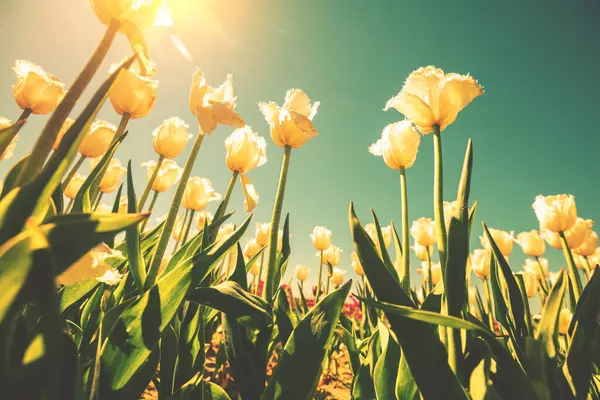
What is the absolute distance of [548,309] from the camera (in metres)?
1.15

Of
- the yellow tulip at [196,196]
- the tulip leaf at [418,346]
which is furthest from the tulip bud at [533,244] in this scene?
the tulip leaf at [418,346]

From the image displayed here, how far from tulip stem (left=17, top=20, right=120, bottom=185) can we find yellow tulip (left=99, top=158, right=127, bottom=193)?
299 cm

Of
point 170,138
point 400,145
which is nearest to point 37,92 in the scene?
point 170,138

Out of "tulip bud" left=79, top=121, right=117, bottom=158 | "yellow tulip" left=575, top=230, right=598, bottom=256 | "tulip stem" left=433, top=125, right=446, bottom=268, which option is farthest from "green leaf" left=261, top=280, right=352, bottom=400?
"yellow tulip" left=575, top=230, right=598, bottom=256

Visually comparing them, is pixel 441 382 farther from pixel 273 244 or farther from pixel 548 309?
pixel 273 244

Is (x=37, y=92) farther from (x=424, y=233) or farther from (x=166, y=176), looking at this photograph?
(x=424, y=233)

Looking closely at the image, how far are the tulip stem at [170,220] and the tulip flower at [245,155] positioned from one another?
0.41 metres

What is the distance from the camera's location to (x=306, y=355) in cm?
101

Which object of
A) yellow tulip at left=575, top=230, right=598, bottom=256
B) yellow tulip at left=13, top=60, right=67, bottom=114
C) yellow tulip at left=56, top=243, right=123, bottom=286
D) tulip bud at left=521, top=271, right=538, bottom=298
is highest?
yellow tulip at left=575, top=230, right=598, bottom=256

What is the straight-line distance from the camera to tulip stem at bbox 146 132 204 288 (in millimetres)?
1247

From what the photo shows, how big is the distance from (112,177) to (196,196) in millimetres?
1140

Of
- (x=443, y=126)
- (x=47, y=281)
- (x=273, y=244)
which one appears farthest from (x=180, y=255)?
(x=443, y=126)

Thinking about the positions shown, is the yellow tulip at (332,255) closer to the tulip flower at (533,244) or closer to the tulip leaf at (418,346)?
the tulip flower at (533,244)

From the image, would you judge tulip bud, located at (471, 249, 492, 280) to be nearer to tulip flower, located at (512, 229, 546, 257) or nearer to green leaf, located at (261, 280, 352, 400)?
tulip flower, located at (512, 229, 546, 257)
